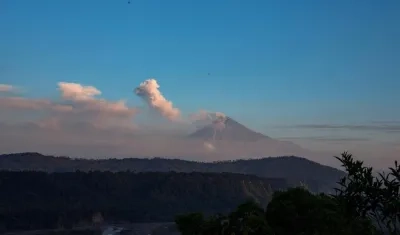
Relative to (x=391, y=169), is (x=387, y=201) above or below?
below

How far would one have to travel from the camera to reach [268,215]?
1516 inches

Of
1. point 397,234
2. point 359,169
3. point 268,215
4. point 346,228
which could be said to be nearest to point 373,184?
point 359,169

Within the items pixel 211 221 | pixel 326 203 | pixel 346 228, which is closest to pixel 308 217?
pixel 326 203

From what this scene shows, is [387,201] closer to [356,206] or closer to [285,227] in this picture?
[356,206]

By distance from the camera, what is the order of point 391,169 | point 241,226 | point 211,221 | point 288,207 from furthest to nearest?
point 288,207
point 211,221
point 241,226
point 391,169

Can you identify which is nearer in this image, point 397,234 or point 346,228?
point 397,234

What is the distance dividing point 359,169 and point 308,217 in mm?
11246

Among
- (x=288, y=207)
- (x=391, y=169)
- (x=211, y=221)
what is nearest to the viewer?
(x=391, y=169)

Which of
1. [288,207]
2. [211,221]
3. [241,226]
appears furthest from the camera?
[288,207]

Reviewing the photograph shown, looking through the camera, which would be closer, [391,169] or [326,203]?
[391,169]

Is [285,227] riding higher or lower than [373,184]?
lower

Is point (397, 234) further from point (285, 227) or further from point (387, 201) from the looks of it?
point (285, 227)

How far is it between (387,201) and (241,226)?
364 inches

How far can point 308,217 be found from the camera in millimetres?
36344
